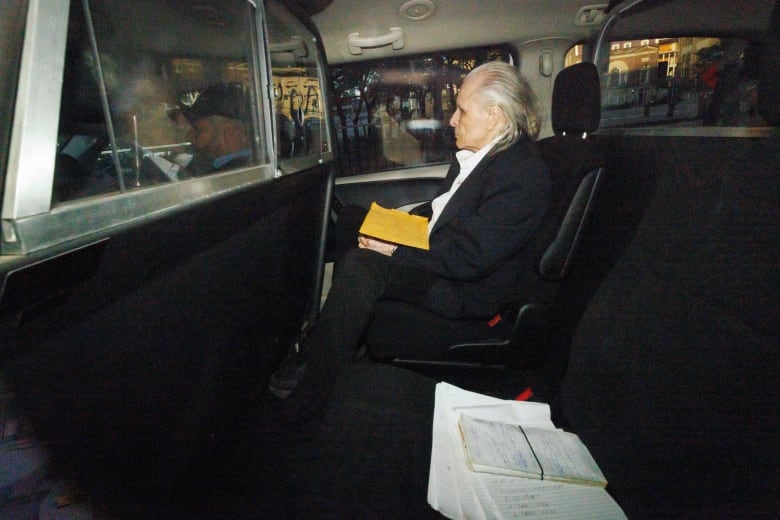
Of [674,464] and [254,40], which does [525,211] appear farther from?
[254,40]

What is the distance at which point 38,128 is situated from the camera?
0.49 m

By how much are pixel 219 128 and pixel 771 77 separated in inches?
50.0

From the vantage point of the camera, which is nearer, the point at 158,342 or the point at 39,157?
the point at 39,157

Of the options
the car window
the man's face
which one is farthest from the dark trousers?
the car window

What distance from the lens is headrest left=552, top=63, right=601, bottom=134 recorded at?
4.99 ft

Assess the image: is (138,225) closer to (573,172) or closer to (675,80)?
(573,172)

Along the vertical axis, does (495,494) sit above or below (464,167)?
below

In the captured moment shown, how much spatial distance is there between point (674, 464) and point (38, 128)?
1008 mm

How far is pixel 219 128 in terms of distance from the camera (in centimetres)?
127

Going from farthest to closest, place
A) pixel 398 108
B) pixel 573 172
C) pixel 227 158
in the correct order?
pixel 398 108
pixel 573 172
pixel 227 158

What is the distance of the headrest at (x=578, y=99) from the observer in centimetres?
152

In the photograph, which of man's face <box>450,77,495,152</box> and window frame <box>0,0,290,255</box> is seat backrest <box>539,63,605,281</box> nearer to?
man's face <box>450,77,495,152</box>

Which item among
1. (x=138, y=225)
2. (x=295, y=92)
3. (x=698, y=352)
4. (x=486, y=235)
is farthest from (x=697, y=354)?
(x=295, y=92)

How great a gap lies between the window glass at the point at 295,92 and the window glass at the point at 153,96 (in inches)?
7.5
